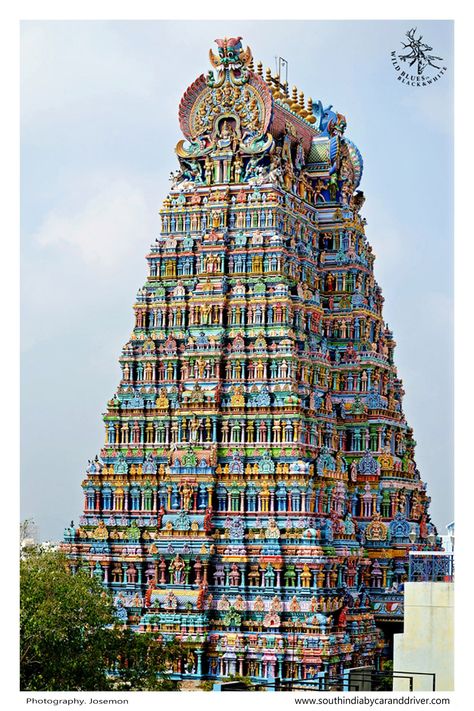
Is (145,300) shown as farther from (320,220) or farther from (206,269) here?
(320,220)

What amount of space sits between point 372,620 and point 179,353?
11470 mm

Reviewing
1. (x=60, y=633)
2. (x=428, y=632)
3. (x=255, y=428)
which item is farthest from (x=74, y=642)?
(x=255, y=428)

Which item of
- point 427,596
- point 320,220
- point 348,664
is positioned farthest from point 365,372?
point 427,596

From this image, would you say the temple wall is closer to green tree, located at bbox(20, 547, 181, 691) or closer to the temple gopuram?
green tree, located at bbox(20, 547, 181, 691)

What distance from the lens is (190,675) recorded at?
56.4m

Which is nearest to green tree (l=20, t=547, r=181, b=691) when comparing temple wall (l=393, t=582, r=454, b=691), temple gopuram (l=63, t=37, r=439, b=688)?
temple gopuram (l=63, t=37, r=439, b=688)

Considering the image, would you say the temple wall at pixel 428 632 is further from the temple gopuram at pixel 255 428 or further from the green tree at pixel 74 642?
the temple gopuram at pixel 255 428

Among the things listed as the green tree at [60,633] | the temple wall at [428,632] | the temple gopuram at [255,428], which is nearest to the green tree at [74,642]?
the green tree at [60,633]

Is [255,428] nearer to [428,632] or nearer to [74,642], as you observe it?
[74,642]

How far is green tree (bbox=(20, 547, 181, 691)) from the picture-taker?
156 ft

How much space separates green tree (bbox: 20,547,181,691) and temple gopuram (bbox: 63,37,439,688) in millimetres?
4411

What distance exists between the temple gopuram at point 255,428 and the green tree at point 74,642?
174 inches

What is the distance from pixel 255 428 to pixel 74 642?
1289cm
